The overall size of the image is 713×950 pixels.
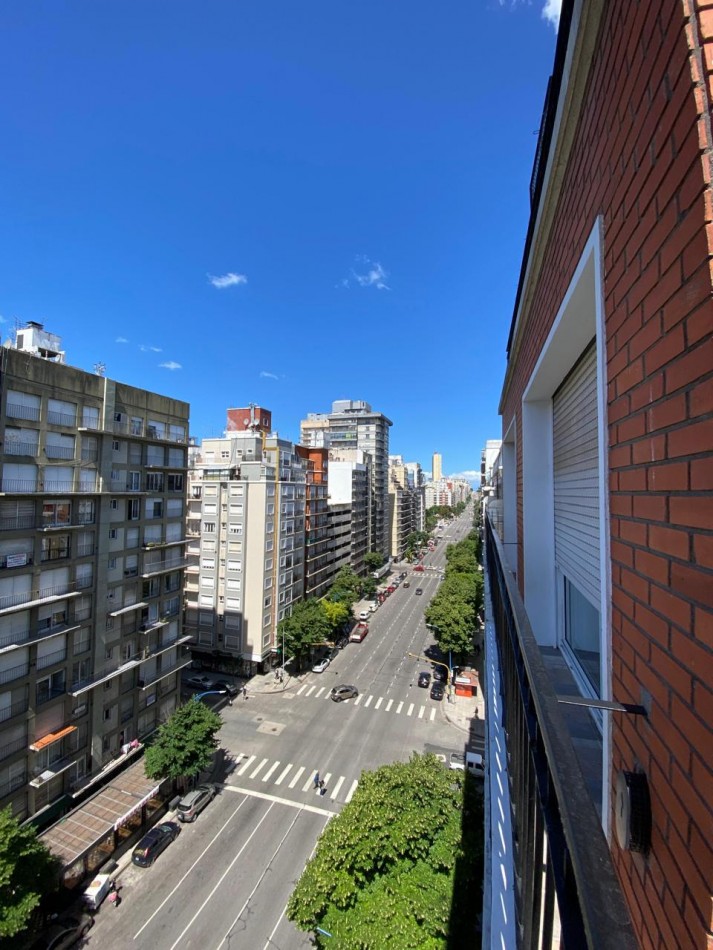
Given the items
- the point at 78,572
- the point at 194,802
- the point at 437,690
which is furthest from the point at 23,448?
the point at 437,690

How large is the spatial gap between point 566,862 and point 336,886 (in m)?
11.6

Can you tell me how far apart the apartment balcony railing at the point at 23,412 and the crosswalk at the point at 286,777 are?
16.3m

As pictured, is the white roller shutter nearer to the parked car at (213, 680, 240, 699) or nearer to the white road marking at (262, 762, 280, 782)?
the white road marking at (262, 762, 280, 782)

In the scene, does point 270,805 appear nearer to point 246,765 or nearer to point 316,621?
point 246,765

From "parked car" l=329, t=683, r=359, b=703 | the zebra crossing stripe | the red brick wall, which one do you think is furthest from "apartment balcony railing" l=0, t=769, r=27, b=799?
the red brick wall

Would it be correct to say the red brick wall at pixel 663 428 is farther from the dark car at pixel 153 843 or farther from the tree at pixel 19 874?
the dark car at pixel 153 843

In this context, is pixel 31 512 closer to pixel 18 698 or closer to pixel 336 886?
pixel 18 698

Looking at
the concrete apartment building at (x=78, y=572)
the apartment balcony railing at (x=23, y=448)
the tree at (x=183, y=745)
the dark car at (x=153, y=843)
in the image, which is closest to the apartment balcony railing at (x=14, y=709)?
the concrete apartment building at (x=78, y=572)

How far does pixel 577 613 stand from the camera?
488cm

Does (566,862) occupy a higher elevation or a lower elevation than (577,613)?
higher

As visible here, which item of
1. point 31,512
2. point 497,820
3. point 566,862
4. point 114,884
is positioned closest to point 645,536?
point 566,862

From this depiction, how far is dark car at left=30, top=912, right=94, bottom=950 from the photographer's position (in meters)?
11.8

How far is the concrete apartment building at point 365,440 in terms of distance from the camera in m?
55.8

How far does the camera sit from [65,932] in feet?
39.4
